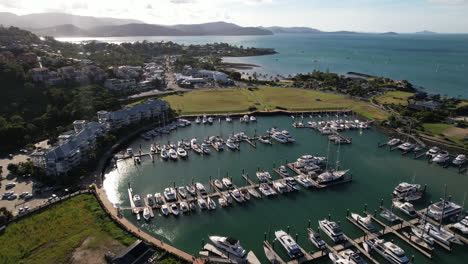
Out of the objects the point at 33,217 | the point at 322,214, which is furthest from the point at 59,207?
the point at 322,214

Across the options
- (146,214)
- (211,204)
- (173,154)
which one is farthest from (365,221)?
(173,154)

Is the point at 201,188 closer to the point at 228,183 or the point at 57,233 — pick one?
the point at 228,183

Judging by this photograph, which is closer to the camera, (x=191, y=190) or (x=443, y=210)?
(x=443, y=210)

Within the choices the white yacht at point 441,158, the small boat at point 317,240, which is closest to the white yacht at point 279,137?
the white yacht at point 441,158

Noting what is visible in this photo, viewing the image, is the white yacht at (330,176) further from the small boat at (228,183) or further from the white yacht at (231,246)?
the white yacht at (231,246)

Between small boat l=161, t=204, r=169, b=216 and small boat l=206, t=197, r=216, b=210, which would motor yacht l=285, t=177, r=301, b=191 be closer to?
small boat l=206, t=197, r=216, b=210
